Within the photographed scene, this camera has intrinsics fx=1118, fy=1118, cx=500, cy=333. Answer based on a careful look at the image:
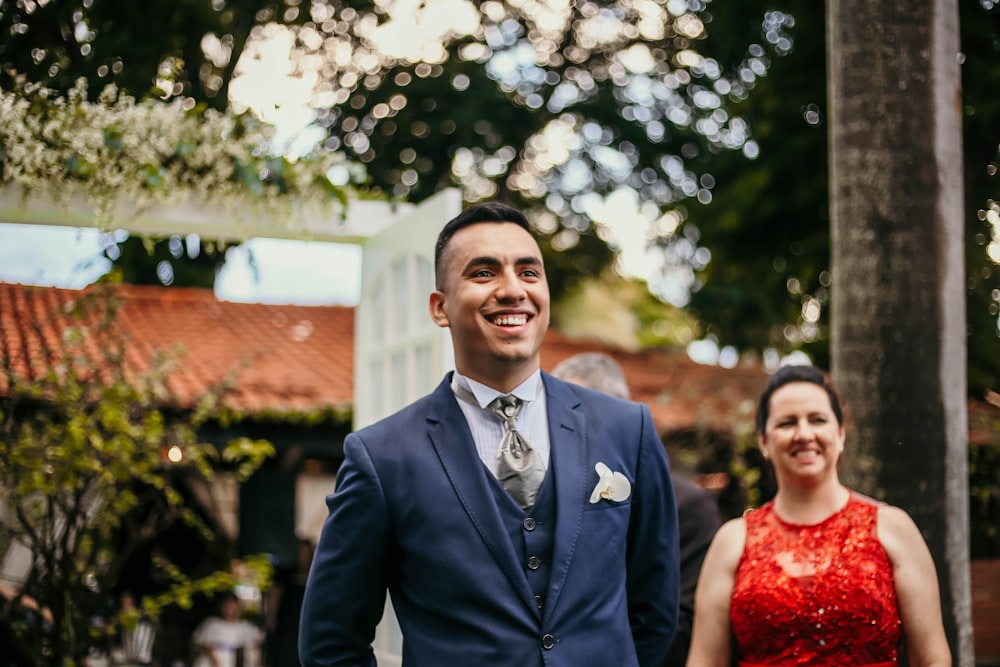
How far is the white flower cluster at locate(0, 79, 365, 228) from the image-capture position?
4.23 m

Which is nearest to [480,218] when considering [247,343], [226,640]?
[226,640]

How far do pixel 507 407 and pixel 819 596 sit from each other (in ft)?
4.37

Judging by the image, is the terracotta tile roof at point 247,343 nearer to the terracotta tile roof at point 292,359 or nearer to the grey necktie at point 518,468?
the terracotta tile roof at point 292,359

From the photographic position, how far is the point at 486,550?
2121 millimetres

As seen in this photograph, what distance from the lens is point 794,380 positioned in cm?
325

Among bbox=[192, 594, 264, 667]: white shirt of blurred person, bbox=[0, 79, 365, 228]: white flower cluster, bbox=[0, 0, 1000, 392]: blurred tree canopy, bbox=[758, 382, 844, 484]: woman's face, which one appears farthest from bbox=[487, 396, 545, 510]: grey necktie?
bbox=[192, 594, 264, 667]: white shirt of blurred person

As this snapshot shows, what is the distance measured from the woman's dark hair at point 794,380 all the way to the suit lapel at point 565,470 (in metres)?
1.12

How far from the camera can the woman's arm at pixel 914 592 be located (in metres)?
2.98

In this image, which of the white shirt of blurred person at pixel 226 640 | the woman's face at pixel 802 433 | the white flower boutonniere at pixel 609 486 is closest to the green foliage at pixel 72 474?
the woman's face at pixel 802 433

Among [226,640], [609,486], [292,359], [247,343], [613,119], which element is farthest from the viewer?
[613,119]

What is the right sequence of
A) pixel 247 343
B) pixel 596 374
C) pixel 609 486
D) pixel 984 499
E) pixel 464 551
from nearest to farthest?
pixel 464 551 → pixel 609 486 → pixel 596 374 → pixel 984 499 → pixel 247 343

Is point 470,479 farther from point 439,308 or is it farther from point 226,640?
point 226,640

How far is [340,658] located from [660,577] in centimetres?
68

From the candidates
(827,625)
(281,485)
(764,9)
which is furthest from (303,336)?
(827,625)
